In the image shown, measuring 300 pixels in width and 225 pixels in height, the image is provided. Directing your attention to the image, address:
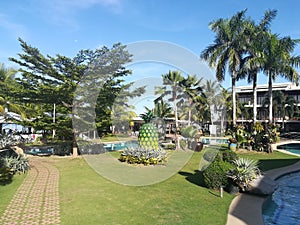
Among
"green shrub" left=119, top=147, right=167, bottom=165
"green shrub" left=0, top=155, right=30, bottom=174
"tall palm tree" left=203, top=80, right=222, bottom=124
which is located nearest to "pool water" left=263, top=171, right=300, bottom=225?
"green shrub" left=119, top=147, right=167, bottom=165

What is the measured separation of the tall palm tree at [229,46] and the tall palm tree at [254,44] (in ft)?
1.66

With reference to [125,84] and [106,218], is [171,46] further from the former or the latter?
[106,218]

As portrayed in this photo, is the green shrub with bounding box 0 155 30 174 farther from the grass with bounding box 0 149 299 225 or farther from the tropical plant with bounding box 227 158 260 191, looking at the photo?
the tropical plant with bounding box 227 158 260 191

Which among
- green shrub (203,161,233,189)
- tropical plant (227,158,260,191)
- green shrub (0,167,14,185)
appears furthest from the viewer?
green shrub (0,167,14,185)

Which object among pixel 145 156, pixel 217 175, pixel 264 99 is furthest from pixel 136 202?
pixel 264 99

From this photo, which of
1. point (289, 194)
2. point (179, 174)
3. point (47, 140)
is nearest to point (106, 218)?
point (179, 174)

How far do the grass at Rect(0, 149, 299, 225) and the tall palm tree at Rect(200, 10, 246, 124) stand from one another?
48.2 feet

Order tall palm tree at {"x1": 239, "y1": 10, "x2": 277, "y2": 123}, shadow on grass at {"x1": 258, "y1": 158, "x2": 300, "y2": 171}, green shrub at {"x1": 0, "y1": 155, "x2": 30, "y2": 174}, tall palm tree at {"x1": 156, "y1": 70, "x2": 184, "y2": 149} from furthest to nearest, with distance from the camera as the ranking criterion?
tall palm tree at {"x1": 156, "y1": 70, "x2": 184, "y2": 149} < tall palm tree at {"x1": 239, "y1": 10, "x2": 277, "y2": 123} < shadow on grass at {"x1": 258, "y1": 158, "x2": 300, "y2": 171} < green shrub at {"x1": 0, "y1": 155, "x2": 30, "y2": 174}

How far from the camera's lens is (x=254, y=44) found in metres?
22.2

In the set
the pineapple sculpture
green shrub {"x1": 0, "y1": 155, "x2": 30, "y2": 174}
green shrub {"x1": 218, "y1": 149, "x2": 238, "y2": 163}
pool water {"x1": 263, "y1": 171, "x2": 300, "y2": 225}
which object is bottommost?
pool water {"x1": 263, "y1": 171, "x2": 300, "y2": 225}

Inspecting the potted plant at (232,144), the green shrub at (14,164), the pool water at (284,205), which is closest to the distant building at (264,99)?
the potted plant at (232,144)

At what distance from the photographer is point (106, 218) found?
614 cm

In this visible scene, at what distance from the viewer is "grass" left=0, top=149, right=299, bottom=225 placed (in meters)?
6.19

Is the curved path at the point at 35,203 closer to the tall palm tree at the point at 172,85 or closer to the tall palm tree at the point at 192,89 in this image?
the tall palm tree at the point at 172,85
